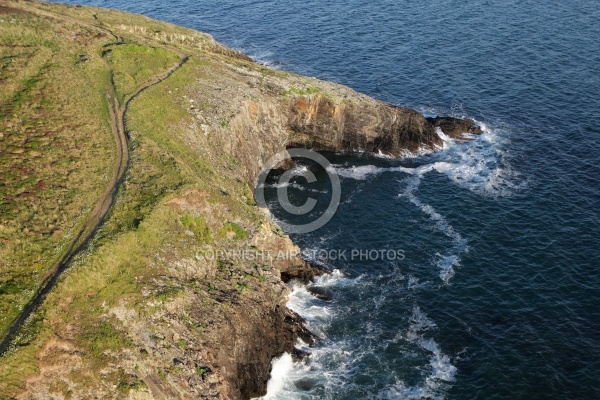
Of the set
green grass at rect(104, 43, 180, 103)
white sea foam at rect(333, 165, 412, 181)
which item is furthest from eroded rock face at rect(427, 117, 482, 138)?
green grass at rect(104, 43, 180, 103)

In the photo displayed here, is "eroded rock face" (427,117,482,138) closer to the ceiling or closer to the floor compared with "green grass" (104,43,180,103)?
closer to the floor

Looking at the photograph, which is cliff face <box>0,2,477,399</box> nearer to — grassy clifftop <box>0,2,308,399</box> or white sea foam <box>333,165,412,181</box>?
grassy clifftop <box>0,2,308,399</box>

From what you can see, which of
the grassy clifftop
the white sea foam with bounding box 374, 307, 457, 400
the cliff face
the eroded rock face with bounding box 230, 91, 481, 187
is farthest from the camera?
the eroded rock face with bounding box 230, 91, 481, 187

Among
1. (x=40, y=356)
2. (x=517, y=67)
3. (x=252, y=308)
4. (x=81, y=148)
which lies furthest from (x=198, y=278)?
(x=517, y=67)

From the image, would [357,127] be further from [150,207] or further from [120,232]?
[120,232]

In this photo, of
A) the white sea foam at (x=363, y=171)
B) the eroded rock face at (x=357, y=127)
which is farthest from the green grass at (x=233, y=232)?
the eroded rock face at (x=357, y=127)

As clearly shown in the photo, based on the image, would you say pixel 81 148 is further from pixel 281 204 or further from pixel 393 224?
pixel 393 224
